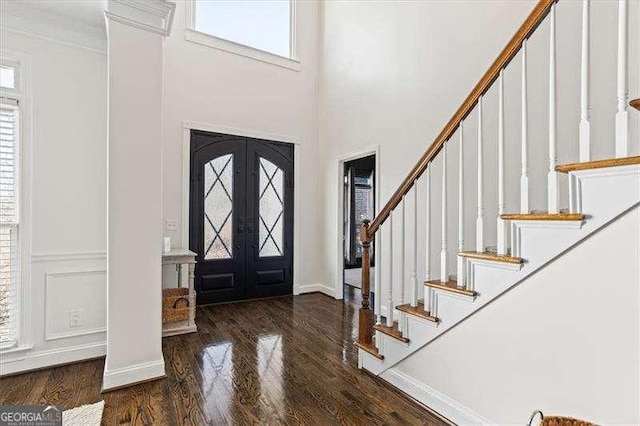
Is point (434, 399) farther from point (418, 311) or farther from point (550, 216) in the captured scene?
point (550, 216)

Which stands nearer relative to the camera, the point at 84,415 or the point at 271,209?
the point at 84,415

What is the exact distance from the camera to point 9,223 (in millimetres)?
2559

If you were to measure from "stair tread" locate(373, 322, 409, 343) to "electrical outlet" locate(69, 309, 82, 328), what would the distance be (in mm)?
2443

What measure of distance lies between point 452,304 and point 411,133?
2266 millimetres

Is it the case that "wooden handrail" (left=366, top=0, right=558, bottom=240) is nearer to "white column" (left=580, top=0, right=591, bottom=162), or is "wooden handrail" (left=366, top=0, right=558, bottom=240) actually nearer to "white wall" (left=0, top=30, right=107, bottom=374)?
"white column" (left=580, top=0, right=591, bottom=162)

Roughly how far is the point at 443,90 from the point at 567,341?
2640mm

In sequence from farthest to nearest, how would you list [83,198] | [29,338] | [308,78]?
1. [308,78]
2. [83,198]
3. [29,338]

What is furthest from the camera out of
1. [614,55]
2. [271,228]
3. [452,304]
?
[271,228]

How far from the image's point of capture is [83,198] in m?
2.82

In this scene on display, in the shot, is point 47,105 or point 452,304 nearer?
point 452,304

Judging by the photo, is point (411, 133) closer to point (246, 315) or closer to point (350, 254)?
point (246, 315)

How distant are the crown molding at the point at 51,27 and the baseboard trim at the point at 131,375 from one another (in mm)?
2575

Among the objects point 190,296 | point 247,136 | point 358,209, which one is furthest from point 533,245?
point 358,209

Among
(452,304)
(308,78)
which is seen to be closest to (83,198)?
(452,304)
